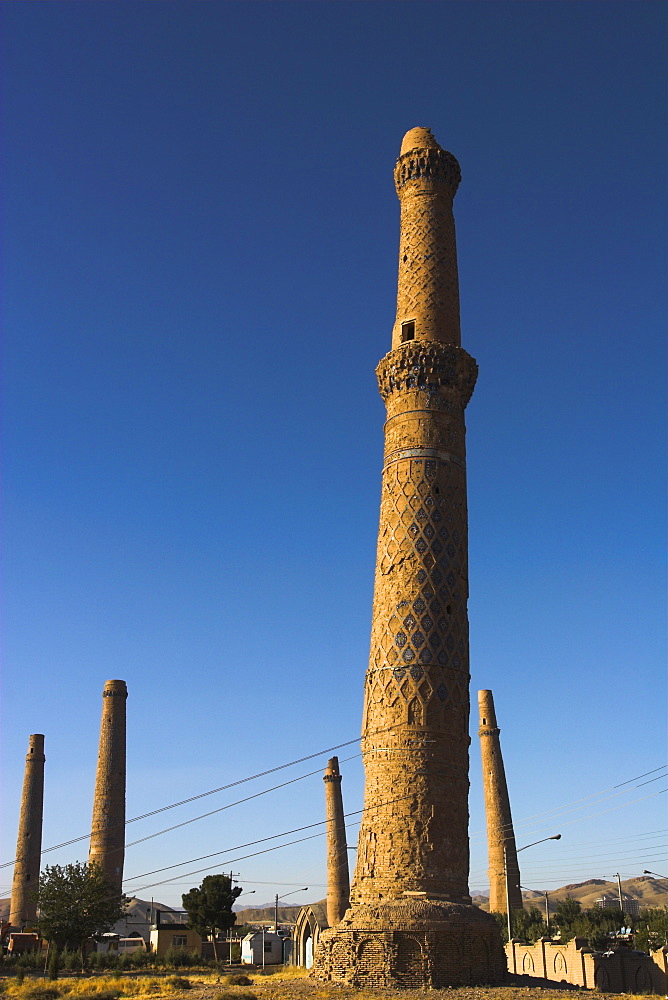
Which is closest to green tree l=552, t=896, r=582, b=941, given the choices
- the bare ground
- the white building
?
the white building

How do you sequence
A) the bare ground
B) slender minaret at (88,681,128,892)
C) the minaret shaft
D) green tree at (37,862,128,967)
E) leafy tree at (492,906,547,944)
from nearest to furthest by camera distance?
the bare ground < the minaret shaft < green tree at (37,862,128,967) < leafy tree at (492,906,547,944) < slender minaret at (88,681,128,892)

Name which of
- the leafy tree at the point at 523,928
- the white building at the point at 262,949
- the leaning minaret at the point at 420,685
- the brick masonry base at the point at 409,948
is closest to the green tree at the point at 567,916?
the leafy tree at the point at 523,928

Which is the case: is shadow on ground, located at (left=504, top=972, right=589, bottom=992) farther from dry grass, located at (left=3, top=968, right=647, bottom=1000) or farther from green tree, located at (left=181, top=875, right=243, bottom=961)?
green tree, located at (left=181, top=875, right=243, bottom=961)

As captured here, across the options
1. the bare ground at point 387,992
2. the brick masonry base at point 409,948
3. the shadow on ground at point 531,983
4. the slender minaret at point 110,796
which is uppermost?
the slender minaret at point 110,796

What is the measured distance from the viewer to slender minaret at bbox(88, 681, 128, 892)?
4262cm

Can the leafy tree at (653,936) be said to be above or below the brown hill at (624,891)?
above

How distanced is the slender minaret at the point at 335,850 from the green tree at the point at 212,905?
21.6 feet

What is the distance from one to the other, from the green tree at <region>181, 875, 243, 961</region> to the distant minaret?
13.2 metres

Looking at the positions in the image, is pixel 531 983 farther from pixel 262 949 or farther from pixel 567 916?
pixel 567 916

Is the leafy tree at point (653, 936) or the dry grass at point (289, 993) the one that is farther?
the leafy tree at point (653, 936)

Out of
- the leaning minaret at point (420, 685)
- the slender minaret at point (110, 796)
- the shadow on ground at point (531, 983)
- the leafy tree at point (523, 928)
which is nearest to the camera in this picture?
the leaning minaret at point (420, 685)

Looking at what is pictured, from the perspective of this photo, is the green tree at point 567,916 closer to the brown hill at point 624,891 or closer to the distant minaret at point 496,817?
the distant minaret at point 496,817

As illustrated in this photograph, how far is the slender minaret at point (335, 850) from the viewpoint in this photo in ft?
131

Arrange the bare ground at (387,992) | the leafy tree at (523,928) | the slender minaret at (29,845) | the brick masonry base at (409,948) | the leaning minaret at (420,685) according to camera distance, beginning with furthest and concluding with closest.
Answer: the slender minaret at (29,845) < the leafy tree at (523,928) < the leaning minaret at (420,685) < the brick masonry base at (409,948) < the bare ground at (387,992)
